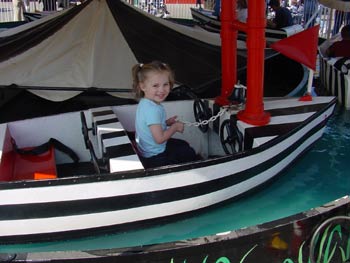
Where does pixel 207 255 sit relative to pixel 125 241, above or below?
above

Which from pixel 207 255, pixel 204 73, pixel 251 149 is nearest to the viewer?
pixel 207 255

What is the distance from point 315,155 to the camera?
14.1 feet

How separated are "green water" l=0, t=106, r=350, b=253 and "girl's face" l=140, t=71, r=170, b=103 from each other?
3.00ft

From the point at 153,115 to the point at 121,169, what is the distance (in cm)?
47

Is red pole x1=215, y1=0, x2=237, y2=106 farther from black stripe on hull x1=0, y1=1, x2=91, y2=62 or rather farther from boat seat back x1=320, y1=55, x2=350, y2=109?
boat seat back x1=320, y1=55, x2=350, y2=109

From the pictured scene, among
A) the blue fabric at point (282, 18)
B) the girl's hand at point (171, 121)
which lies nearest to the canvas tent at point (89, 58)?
the girl's hand at point (171, 121)

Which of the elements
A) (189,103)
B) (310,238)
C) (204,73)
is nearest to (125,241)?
(310,238)

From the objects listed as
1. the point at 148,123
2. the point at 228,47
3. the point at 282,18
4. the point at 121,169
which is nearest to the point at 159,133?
the point at 148,123

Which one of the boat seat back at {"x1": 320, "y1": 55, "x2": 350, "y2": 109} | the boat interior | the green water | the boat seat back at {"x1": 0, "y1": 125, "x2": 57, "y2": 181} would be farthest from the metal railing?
the boat seat back at {"x1": 0, "y1": 125, "x2": 57, "y2": 181}

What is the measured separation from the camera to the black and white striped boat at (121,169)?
Result: 2.69 m

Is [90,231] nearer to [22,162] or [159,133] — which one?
[159,133]

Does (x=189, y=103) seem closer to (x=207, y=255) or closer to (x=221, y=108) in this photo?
(x=221, y=108)

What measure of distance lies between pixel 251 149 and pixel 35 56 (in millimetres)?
2944

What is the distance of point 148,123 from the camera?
10.1ft
